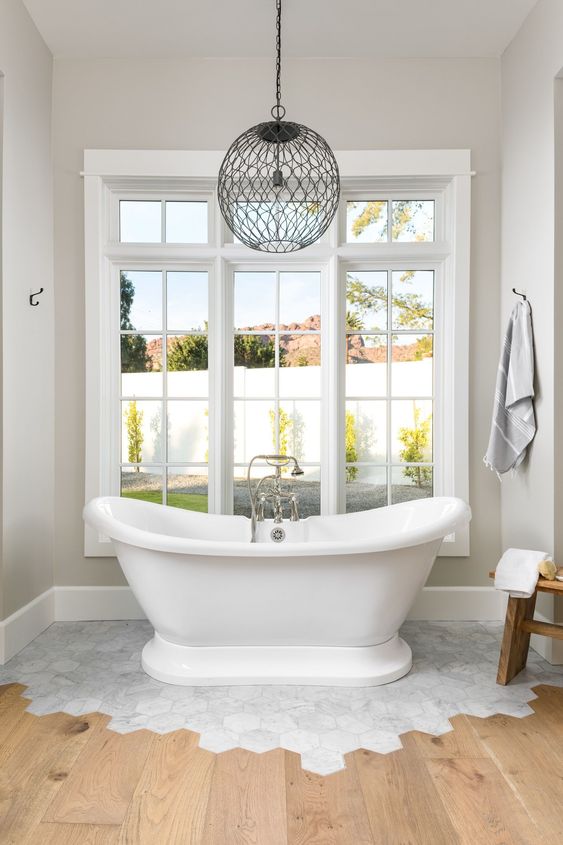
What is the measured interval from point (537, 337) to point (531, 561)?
3.51 feet

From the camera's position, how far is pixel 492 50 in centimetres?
331

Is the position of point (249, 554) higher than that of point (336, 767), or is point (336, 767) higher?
point (249, 554)

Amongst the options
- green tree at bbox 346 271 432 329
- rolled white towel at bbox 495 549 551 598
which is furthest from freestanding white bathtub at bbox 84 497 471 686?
green tree at bbox 346 271 432 329

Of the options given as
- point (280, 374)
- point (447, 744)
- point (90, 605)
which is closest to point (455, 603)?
point (447, 744)

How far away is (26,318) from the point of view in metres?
3.05

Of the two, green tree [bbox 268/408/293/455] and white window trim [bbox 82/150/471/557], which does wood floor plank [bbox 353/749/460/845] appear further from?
green tree [bbox 268/408/293/455]

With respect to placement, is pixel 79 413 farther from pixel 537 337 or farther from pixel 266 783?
pixel 537 337

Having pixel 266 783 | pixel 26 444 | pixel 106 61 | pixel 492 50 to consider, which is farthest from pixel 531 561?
pixel 106 61

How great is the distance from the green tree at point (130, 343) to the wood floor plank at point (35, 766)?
6.05ft

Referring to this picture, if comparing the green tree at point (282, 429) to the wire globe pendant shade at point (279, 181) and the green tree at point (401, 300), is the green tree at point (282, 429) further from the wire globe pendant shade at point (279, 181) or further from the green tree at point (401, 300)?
the wire globe pendant shade at point (279, 181)

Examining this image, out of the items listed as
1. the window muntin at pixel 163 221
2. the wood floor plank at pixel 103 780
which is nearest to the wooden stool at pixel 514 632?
the wood floor plank at pixel 103 780

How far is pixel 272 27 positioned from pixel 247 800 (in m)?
3.33

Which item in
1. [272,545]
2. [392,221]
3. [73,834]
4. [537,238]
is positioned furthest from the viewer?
[392,221]

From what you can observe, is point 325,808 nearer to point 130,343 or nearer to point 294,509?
point 294,509
